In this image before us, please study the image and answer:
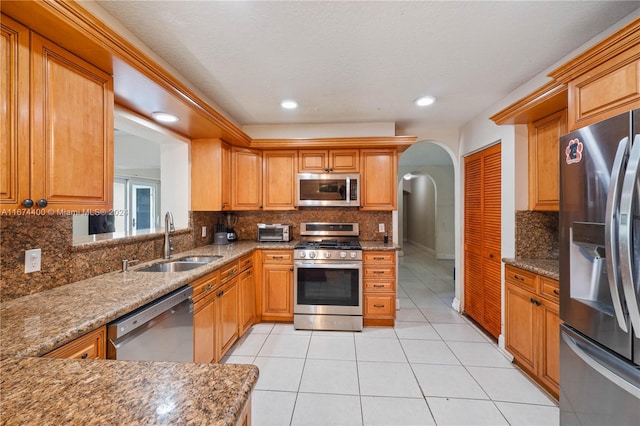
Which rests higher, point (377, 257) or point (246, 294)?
point (377, 257)

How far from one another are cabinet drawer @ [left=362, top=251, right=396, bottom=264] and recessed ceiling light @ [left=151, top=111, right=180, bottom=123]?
2.34 metres

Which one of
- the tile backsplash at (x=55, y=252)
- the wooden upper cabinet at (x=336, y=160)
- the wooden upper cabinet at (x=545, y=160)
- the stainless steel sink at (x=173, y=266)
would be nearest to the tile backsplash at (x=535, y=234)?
the wooden upper cabinet at (x=545, y=160)

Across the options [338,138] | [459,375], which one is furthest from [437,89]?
[459,375]

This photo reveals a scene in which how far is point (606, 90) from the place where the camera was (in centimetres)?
140

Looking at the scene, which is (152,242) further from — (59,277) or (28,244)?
(28,244)

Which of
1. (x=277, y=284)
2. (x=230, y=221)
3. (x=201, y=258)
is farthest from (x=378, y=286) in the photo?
(x=230, y=221)

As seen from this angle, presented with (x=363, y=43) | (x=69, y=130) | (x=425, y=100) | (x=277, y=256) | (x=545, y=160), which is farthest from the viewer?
(x=277, y=256)

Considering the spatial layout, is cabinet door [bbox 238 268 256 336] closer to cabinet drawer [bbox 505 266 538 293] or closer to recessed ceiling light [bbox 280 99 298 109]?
recessed ceiling light [bbox 280 99 298 109]

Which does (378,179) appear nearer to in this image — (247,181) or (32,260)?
(247,181)

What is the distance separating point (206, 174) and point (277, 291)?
158 cm

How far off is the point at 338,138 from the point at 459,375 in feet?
8.77

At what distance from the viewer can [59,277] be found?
155 centimetres

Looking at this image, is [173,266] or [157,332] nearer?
[157,332]

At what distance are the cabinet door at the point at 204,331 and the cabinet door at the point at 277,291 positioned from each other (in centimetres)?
100
